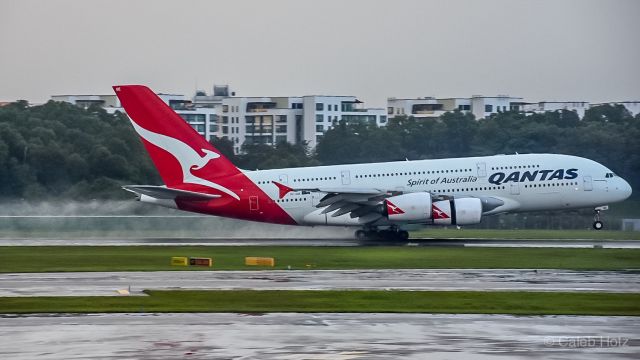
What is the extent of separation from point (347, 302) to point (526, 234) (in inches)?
1482

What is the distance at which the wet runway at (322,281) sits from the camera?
115 feet

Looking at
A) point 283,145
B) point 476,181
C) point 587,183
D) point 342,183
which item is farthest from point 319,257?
point 283,145

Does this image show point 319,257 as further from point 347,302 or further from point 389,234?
point 347,302

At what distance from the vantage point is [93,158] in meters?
81.6

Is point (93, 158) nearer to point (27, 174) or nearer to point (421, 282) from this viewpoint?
point (27, 174)

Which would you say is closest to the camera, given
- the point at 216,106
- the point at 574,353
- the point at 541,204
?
the point at 574,353

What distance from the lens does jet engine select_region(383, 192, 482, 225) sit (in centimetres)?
5653

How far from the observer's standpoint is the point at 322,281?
3734 centimetres

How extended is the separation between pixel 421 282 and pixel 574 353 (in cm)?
1512

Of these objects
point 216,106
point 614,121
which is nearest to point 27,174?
point 614,121

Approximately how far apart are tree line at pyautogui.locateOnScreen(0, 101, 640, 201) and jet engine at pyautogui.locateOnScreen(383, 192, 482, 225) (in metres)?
24.8

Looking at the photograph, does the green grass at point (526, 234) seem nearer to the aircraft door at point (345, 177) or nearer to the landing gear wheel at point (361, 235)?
the landing gear wheel at point (361, 235)

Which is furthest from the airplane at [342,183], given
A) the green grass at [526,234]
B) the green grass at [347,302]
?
the green grass at [347,302]

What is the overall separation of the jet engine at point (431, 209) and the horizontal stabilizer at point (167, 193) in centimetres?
936
